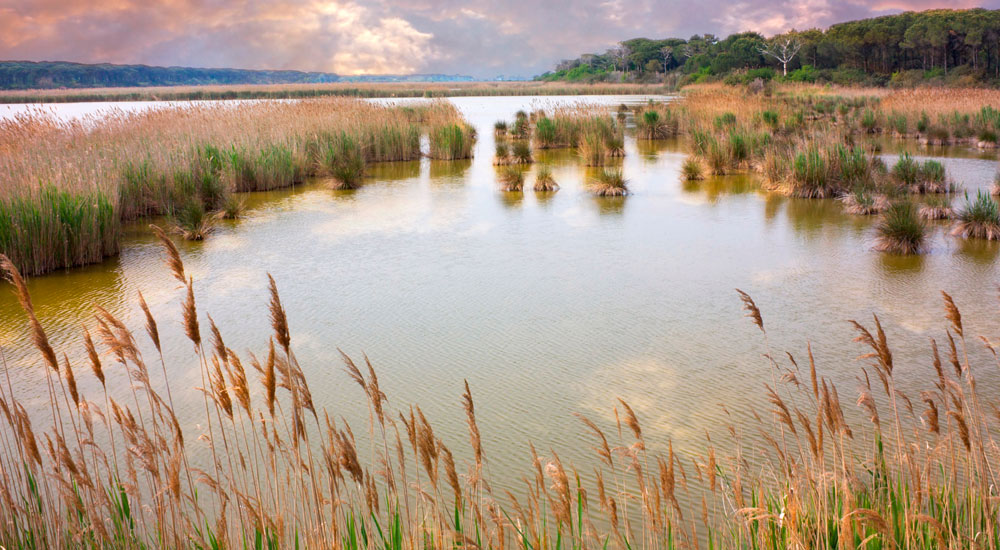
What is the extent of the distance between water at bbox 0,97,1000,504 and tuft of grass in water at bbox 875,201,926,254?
Result: 0.90 ft

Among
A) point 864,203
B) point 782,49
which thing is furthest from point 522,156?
point 782,49

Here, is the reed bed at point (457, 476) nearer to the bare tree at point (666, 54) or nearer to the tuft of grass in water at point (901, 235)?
the tuft of grass in water at point (901, 235)

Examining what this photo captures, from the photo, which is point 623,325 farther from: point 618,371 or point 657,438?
point 657,438

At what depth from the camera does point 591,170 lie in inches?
535

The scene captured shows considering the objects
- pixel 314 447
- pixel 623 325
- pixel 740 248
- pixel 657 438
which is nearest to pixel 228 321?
pixel 314 447

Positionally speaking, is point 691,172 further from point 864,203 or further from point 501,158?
point 501,158

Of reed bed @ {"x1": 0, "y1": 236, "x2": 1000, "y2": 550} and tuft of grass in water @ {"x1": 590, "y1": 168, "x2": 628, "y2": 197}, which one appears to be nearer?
reed bed @ {"x1": 0, "y1": 236, "x2": 1000, "y2": 550}

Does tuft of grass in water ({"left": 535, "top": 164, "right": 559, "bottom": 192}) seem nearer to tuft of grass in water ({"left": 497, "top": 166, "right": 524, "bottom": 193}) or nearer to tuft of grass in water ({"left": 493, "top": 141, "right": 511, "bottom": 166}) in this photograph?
tuft of grass in water ({"left": 497, "top": 166, "right": 524, "bottom": 193})

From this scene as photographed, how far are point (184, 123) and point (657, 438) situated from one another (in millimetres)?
12090

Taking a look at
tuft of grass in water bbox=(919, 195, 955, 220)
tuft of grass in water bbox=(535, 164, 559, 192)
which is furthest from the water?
tuft of grass in water bbox=(535, 164, 559, 192)

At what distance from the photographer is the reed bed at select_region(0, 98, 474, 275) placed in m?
6.96

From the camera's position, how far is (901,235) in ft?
23.2

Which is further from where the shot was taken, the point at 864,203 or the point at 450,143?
the point at 450,143

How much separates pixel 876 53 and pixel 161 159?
50.2 metres
